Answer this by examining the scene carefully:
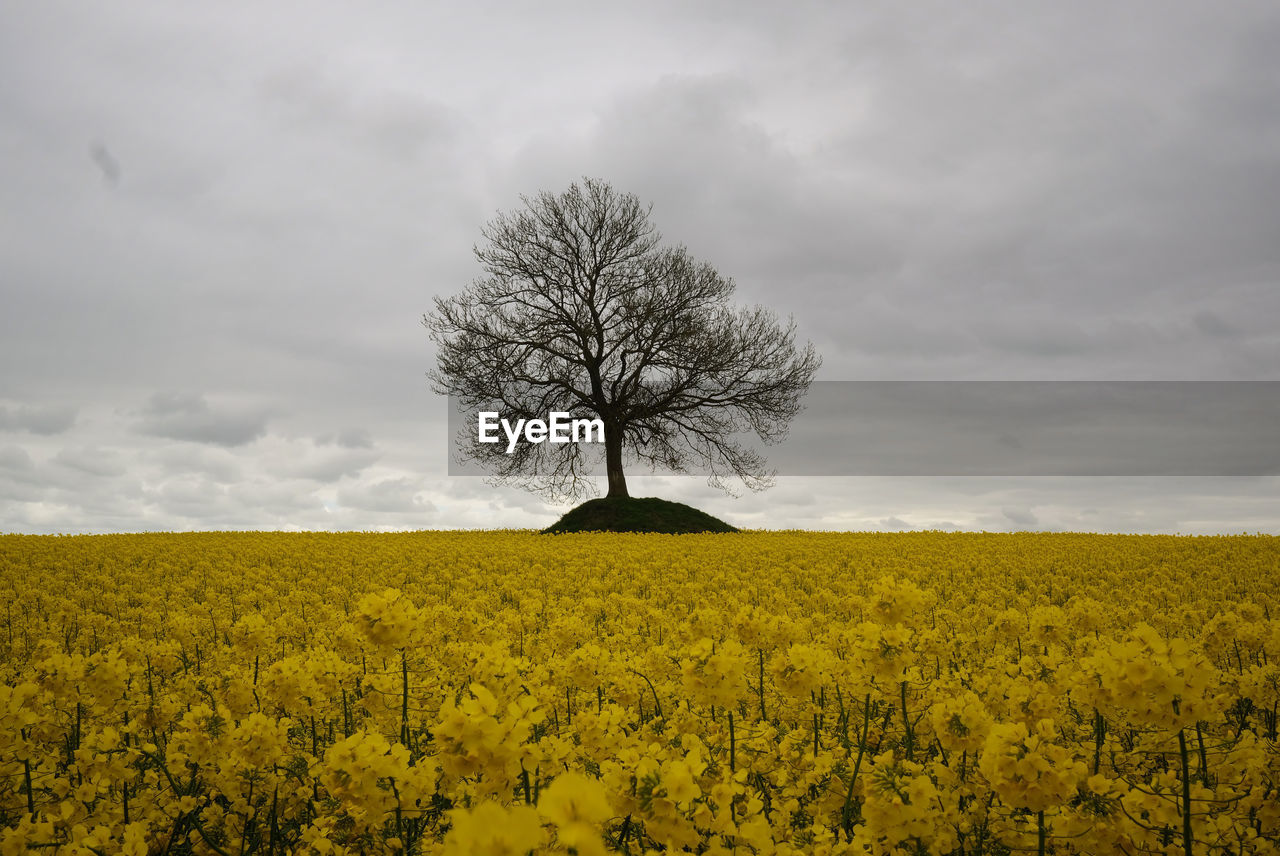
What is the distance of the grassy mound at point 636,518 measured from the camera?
25422 mm

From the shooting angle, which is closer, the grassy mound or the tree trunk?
the grassy mound

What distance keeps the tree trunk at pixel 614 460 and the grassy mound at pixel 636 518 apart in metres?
0.66

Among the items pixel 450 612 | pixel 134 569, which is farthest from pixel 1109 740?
pixel 134 569

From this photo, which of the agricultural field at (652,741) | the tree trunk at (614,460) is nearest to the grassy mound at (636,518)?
the tree trunk at (614,460)

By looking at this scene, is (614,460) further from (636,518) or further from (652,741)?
(652,741)

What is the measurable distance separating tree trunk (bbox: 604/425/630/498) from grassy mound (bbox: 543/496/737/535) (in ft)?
2.16

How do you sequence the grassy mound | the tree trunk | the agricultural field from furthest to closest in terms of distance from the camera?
the tree trunk → the grassy mound → the agricultural field

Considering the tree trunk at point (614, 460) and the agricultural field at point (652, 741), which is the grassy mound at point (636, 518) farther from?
the agricultural field at point (652, 741)

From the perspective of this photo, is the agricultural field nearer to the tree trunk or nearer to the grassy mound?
the grassy mound

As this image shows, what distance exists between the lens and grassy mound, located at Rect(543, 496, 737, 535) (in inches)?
1001

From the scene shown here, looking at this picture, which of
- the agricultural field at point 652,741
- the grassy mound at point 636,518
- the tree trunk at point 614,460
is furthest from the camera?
the tree trunk at point 614,460

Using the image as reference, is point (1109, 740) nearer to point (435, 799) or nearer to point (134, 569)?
point (435, 799)

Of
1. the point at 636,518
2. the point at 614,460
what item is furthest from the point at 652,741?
the point at 614,460

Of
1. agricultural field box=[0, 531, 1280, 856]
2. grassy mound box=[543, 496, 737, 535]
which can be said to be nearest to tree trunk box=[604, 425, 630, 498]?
grassy mound box=[543, 496, 737, 535]
